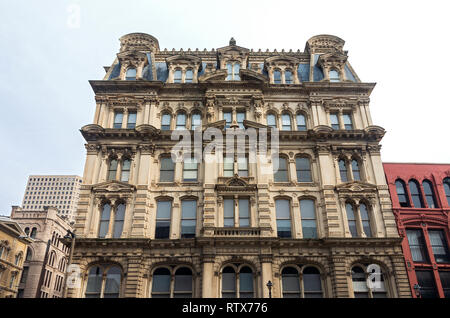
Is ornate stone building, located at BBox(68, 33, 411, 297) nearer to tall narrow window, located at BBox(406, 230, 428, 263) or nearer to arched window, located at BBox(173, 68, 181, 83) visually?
arched window, located at BBox(173, 68, 181, 83)

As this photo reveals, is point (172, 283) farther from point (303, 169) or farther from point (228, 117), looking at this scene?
point (228, 117)

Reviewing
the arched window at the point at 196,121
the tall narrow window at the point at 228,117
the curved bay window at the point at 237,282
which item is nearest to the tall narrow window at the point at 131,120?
the arched window at the point at 196,121

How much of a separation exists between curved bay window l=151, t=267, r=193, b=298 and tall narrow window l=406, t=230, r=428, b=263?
1626cm

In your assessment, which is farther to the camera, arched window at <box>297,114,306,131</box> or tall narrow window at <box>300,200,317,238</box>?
arched window at <box>297,114,306,131</box>

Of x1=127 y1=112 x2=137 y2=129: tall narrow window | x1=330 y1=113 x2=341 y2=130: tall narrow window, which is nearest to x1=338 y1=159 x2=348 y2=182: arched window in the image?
x1=330 y1=113 x2=341 y2=130: tall narrow window

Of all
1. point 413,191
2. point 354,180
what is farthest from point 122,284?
point 413,191

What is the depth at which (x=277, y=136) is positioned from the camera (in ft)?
95.6

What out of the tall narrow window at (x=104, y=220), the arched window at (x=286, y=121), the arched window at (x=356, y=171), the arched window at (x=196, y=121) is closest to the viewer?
the tall narrow window at (x=104, y=220)

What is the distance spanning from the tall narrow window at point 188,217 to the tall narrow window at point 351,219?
1147 centimetres

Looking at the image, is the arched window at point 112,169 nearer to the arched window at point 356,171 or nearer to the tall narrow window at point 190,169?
the tall narrow window at point 190,169

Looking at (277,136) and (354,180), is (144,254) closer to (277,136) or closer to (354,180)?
(277,136)

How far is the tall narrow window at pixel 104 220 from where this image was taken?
26078 millimetres

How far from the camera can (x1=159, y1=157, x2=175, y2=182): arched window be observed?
1114 inches

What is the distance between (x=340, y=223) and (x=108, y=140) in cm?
1917
